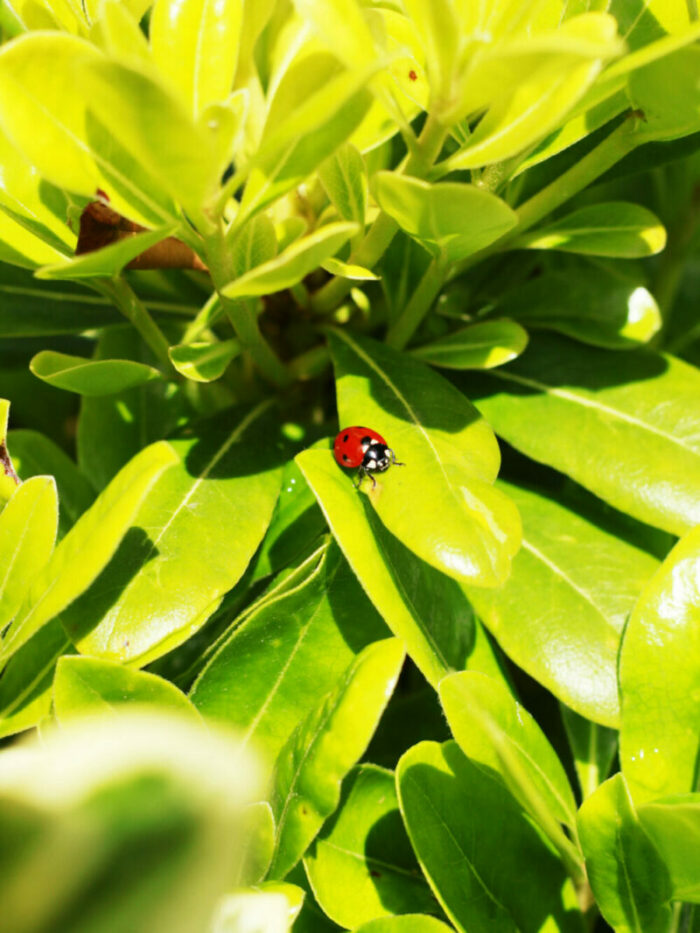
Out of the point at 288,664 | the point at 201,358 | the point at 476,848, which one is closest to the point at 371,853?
the point at 476,848

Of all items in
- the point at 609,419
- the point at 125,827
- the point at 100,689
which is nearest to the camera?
the point at 125,827

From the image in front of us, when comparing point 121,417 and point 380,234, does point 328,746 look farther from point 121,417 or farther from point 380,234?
point 121,417

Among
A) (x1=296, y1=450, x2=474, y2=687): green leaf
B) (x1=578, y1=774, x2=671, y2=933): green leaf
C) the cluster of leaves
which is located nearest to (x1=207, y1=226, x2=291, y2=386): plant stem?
the cluster of leaves

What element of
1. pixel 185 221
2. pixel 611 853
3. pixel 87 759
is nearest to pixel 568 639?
pixel 611 853

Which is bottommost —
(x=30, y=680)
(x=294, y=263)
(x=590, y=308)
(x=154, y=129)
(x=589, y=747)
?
(x=589, y=747)

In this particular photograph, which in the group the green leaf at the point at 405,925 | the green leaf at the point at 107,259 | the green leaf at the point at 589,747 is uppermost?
the green leaf at the point at 107,259

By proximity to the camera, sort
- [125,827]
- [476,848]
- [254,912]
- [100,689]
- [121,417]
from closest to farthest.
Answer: [125,827] → [254,912] → [100,689] → [476,848] → [121,417]

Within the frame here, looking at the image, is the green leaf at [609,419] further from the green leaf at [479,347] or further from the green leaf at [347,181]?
the green leaf at [347,181]

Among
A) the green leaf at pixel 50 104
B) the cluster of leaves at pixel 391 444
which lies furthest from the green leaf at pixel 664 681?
the green leaf at pixel 50 104
